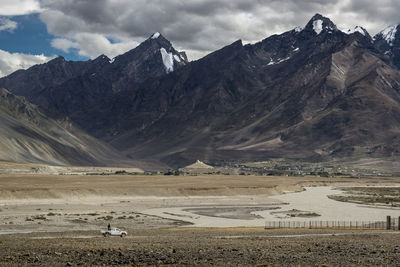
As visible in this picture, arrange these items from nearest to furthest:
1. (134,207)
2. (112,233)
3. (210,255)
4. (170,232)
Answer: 1. (210,255)
2. (112,233)
3. (170,232)
4. (134,207)

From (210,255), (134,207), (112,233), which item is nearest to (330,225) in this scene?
(112,233)

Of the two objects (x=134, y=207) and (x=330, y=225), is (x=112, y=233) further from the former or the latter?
(x=134, y=207)

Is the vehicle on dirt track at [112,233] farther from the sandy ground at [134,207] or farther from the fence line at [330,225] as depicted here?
the fence line at [330,225]

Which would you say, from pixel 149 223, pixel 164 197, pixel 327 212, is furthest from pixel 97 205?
pixel 327 212

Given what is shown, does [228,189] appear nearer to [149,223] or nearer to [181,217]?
[181,217]

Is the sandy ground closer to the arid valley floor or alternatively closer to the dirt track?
the arid valley floor

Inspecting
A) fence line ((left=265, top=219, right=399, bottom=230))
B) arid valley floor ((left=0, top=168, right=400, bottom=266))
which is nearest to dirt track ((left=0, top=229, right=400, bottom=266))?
arid valley floor ((left=0, top=168, right=400, bottom=266))

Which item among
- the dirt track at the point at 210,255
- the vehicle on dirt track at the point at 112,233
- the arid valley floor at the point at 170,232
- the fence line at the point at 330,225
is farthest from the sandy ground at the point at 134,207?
the dirt track at the point at 210,255

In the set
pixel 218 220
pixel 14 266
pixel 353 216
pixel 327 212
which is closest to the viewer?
pixel 14 266
